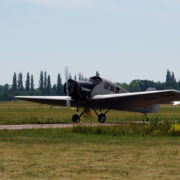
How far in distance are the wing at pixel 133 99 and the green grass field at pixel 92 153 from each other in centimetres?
647

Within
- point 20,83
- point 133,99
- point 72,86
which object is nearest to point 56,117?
point 72,86

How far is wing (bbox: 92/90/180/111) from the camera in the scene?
27.5 meters

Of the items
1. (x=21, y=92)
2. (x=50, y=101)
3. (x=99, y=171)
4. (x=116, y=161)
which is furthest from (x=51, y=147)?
(x=21, y=92)

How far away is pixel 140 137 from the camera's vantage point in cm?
1858

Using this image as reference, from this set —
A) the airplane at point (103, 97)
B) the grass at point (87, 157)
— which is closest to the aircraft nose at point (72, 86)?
the airplane at point (103, 97)

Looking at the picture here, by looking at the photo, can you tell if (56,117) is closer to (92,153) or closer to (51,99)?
(51,99)

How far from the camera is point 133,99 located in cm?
2934

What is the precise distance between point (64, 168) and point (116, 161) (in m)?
1.67

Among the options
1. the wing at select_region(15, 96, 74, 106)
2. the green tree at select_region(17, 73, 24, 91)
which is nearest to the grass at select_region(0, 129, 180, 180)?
the wing at select_region(15, 96, 74, 106)

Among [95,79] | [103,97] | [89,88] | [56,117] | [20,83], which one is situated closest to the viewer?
[103,97]

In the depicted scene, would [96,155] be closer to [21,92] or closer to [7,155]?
[7,155]

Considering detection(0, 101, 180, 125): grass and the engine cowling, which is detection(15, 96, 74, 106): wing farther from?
the engine cowling

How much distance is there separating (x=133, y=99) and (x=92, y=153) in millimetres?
16247

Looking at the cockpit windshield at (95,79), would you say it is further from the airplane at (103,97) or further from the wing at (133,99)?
the wing at (133,99)
